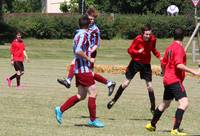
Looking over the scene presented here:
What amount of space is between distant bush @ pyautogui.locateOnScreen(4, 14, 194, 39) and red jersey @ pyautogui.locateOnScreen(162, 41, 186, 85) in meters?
50.2

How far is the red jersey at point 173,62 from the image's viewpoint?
10.7 meters

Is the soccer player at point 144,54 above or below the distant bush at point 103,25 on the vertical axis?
above

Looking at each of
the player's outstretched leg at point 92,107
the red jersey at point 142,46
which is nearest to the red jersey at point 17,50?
the red jersey at point 142,46

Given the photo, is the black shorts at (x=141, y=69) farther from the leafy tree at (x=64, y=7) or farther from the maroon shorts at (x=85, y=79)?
the leafy tree at (x=64, y=7)

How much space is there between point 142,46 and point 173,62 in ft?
9.59

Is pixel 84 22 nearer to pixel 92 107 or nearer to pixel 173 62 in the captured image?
pixel 92 107

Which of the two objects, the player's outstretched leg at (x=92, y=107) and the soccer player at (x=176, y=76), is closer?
the soccer player at (x=176, y=76)

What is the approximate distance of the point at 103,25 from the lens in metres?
63.3

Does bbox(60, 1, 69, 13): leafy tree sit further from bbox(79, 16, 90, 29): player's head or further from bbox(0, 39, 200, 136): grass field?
bbox(79, 16, 90, 29): player's head

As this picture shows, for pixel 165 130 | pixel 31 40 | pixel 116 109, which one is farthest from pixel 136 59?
pixel 31 40

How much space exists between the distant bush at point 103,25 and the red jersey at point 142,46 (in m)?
47.2

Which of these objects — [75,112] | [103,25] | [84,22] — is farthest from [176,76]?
[103,25]

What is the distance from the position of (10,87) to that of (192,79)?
8615 mm

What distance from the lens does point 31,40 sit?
5959cm
